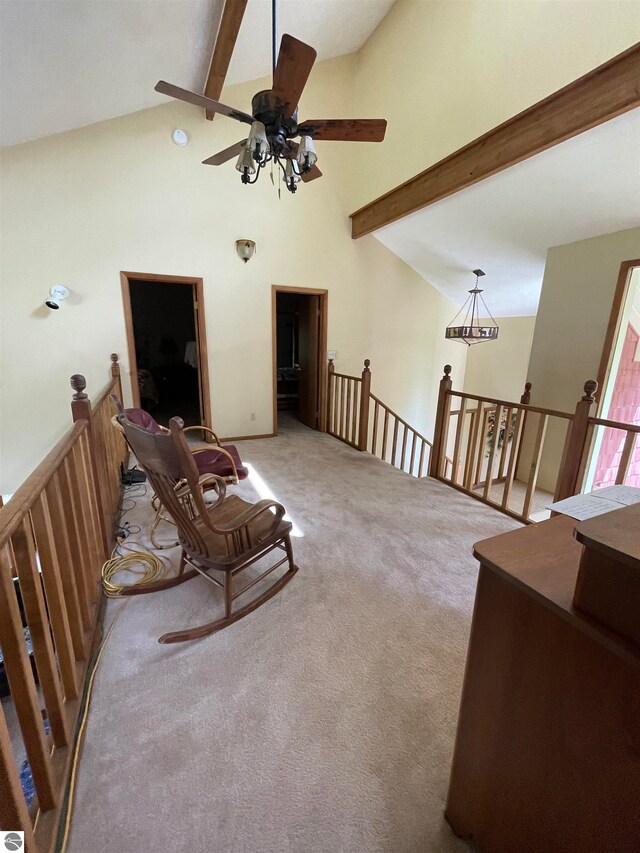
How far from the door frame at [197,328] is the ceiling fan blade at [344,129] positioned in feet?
7.92

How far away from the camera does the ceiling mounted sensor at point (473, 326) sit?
439cm

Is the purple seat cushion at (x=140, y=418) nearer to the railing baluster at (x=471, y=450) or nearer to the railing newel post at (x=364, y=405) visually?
the railing newel post at (x=364, y=405)

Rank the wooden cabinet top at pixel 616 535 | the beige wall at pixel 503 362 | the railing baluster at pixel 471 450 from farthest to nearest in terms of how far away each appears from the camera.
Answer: the beige wall at pixel 503 362
the railing baluster at pixel 471 450
the wooden cabinet top at pixel 616 535

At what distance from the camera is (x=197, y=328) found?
426 cm

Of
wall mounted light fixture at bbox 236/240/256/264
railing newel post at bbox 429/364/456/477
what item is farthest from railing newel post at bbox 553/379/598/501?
wall mounted light fixture at bbox 236/240/256/264

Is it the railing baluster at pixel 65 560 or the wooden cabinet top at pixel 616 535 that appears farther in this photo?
the railing baluster at pixel 65 560

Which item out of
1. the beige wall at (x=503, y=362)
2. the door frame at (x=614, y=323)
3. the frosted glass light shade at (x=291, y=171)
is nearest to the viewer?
the frosted glass light shade at (x=291, y=171)

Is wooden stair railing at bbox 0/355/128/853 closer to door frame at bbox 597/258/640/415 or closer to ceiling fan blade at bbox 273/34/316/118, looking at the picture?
ceiling fan blade at bbox 273/34/316/118

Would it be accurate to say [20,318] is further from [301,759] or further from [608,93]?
[608,93]

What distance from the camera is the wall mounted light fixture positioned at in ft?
13.7

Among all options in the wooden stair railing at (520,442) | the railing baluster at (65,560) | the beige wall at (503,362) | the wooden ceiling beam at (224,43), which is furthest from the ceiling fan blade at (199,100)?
the beige wall at (503,362)

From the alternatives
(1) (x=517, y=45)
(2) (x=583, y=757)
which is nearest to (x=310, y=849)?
(2) (x=583, y=757)

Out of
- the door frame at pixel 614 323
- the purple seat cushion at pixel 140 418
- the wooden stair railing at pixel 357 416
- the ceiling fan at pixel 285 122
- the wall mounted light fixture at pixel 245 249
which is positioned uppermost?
the ceiling fan at pixel 285 122

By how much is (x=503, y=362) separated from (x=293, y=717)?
652cm
